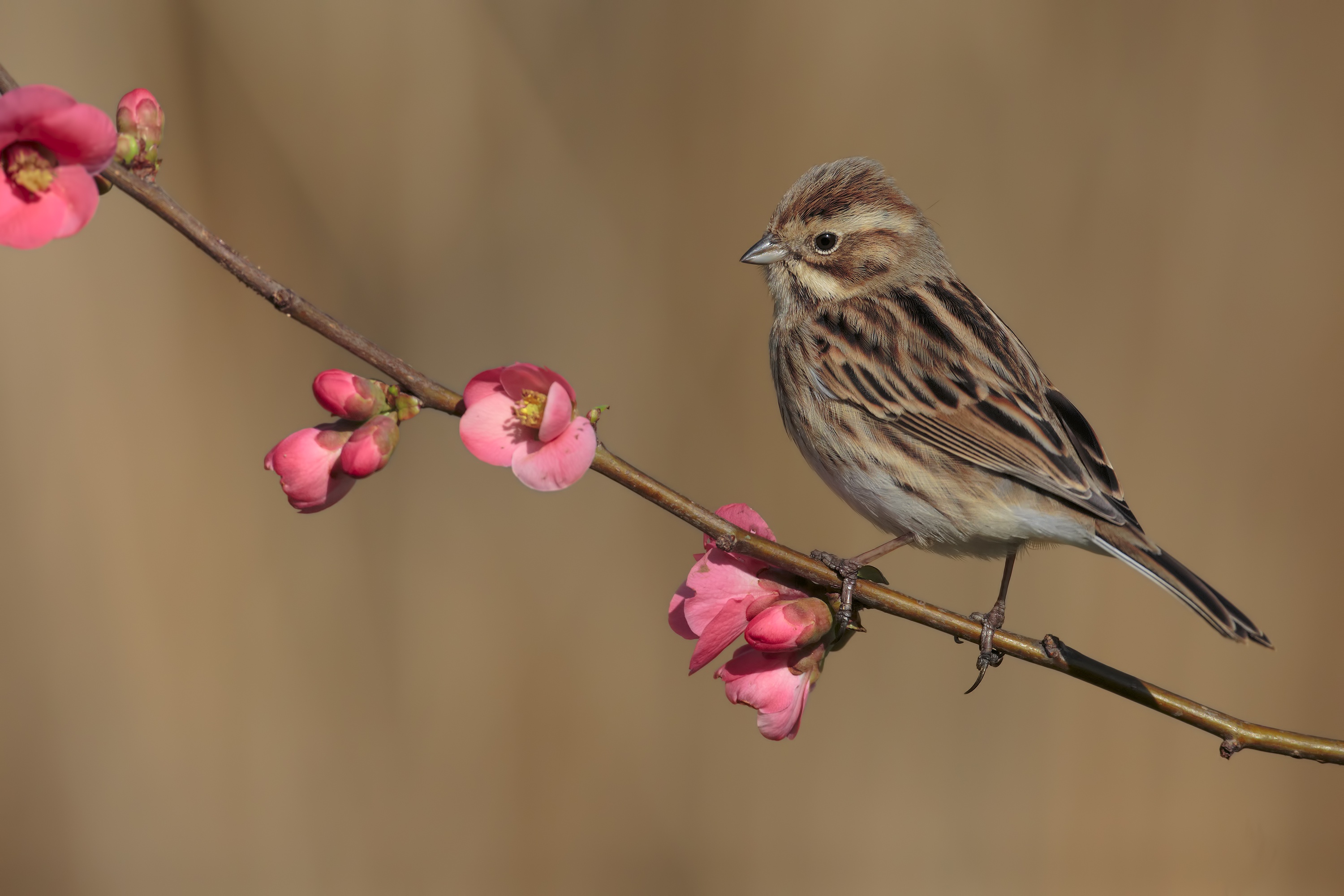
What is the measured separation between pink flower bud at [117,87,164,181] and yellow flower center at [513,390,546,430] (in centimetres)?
62

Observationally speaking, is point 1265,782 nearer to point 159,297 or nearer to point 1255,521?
point 1255,521

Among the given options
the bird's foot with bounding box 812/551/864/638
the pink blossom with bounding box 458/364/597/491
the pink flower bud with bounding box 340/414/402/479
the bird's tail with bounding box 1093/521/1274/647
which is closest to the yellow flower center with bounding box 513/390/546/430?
the pink blossom with bounding box 458/364/597/491

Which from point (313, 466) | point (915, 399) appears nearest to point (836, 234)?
point (915, 399)

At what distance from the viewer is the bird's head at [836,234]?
3014mm

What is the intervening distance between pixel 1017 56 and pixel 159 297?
11.9 ft

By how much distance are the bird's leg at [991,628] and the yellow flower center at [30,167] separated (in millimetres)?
1483

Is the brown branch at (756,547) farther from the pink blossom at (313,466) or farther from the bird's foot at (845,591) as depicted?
the pink blossom at (313,466)

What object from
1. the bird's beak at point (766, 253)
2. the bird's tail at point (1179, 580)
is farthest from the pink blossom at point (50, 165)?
the bird's beak at point (766, 253)

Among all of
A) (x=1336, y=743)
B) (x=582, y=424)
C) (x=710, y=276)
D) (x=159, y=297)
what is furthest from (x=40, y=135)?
(x=710, y=276)

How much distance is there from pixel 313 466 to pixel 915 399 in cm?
165

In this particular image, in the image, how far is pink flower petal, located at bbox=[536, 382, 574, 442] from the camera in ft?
4.76

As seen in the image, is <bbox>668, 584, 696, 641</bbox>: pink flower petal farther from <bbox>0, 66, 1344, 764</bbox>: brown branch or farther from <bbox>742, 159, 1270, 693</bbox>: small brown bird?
<bbox>742, 159, 1270, 693</bbox>: small brown bird

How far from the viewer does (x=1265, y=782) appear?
423 centimetres

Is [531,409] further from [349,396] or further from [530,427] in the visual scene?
[349,396]
